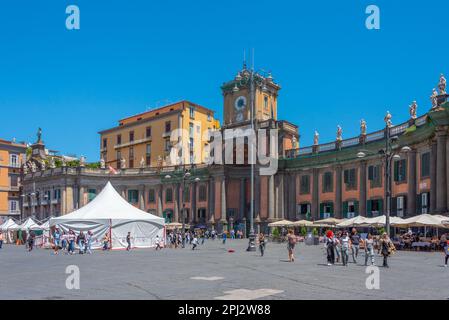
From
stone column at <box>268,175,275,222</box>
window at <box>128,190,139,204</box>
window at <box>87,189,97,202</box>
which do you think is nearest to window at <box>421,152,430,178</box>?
stone column at <box>268,175,275,222</box>

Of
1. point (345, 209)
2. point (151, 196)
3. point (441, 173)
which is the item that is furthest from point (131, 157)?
point (441, 173)

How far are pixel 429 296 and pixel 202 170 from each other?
55.8m

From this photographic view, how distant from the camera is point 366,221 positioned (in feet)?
127

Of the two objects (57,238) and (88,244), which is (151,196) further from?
(88,244)

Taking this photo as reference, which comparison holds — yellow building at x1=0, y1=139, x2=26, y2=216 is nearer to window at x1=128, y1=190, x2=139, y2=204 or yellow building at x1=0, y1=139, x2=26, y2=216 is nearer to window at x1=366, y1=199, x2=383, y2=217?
window at x1=128, y1=190, x2=139, y2=204

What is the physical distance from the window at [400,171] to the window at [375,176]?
214 cm

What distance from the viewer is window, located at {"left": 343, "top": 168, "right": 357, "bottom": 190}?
172 feet

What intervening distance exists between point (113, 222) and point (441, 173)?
24.6 meters

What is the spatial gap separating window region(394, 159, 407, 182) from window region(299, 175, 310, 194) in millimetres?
13086

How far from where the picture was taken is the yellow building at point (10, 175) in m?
87.9

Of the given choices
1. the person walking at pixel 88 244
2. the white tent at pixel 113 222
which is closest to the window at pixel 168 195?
the white tent at pixel 113 222

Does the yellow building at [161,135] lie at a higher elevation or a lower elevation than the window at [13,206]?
higher

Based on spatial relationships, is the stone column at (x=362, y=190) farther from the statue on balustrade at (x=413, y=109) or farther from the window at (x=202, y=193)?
the window at (x=202, y=193)

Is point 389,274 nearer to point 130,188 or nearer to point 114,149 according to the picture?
point 130,188
